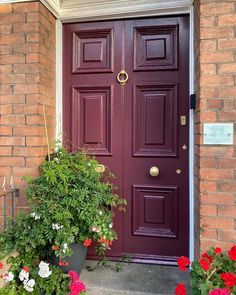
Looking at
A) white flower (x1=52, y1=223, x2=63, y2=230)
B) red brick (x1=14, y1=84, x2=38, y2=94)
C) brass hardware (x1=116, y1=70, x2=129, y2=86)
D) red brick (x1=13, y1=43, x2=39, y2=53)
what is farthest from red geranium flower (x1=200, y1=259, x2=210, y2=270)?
red brick (x1=13, y1=43, x2=39, y2=53)

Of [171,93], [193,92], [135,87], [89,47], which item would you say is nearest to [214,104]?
[193,92]

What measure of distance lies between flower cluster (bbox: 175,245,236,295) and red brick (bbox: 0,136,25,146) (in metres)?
1.56

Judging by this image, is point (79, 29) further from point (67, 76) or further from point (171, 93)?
point (171, 93)

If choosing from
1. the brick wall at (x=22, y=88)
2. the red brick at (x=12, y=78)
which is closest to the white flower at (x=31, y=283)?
the brick wall at (x=22, y=88)

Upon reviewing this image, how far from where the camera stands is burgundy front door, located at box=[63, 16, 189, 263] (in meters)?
2.53

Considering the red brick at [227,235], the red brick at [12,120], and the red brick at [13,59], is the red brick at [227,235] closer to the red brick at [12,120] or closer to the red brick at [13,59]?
the red brick at [12,120]

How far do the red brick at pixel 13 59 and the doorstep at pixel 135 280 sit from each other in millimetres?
Result: 1916

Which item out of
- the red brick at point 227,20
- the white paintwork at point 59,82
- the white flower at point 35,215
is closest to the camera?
the red brick at point 227,20

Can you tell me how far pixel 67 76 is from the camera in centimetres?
272

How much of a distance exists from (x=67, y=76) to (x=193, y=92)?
1.21m

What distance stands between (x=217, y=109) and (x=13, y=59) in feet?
5.67

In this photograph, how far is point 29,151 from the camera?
7.76 ft

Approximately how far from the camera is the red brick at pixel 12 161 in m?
2.38

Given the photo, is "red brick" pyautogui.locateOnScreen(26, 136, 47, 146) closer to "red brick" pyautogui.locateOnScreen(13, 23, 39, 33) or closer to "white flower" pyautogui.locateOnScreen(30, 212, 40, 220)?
"white flower" pyautogui.locateOnScreen(30, 212, 40, 220)
